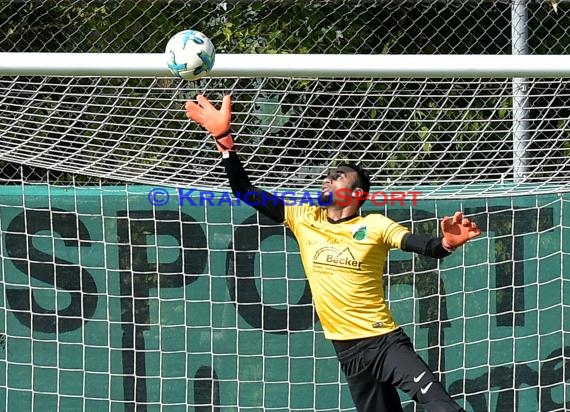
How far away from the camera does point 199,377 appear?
590cm

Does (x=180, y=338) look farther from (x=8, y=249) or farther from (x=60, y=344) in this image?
(x=8, y=249)

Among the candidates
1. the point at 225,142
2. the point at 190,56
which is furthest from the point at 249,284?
the point at 190,56

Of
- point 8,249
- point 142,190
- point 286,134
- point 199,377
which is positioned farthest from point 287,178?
point 8,249

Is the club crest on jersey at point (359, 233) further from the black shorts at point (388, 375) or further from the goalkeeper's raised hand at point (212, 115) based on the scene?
the goalkeeper's raised hand at point (212, 115)

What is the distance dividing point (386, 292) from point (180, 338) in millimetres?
1157

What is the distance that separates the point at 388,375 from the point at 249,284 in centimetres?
160

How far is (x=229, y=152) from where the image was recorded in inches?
173

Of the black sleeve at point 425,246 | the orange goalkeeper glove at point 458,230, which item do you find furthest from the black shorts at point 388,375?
the orange goalkeeper glove at point 458,230

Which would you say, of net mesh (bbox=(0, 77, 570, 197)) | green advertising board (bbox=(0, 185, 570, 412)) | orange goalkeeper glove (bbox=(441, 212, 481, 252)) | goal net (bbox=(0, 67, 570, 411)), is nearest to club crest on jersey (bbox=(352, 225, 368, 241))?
orange goalkeeper glove (bbox=(441, 212, 481, 252))

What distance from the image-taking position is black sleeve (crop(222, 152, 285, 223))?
4.44m

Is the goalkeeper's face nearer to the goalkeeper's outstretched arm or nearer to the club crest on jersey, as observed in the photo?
the club crest on jersey

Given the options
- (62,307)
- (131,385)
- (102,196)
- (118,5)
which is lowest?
(131,385)

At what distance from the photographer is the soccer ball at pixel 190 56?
159 inches

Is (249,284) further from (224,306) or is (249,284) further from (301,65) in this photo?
(301,65)
